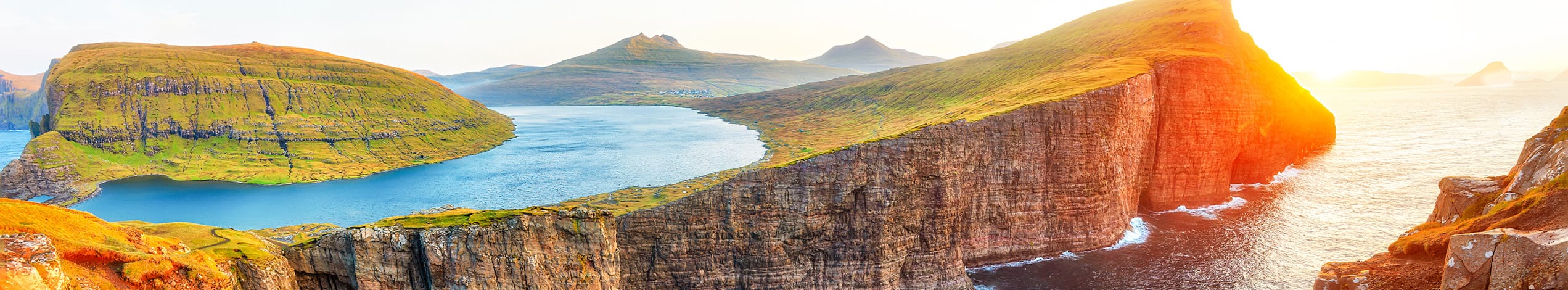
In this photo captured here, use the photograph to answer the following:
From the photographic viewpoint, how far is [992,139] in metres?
54.0

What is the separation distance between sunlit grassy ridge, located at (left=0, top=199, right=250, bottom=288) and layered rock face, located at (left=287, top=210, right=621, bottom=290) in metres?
4.14

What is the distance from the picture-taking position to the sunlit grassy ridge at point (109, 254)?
20.5 meters

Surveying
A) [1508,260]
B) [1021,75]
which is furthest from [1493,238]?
[1021,75]

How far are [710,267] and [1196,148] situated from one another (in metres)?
62.3

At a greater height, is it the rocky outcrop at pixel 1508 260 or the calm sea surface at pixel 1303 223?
the rocky outcrop at pixel 1508 260

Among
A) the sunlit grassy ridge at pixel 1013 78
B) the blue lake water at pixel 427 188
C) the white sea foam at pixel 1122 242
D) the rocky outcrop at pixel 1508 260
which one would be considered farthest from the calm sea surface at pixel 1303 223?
the blue lake water at pixel 427 188

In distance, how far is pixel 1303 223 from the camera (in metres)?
62.9

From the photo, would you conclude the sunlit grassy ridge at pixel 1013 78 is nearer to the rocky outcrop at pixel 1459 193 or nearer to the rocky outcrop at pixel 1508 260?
the rocky outcrop at pixel 1459 193

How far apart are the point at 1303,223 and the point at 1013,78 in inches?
2219

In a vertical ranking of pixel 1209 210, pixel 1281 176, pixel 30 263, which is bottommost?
pixel 1209 210

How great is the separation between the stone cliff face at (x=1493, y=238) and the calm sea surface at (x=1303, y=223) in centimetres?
2143

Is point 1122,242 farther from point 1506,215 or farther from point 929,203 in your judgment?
point 1506,215

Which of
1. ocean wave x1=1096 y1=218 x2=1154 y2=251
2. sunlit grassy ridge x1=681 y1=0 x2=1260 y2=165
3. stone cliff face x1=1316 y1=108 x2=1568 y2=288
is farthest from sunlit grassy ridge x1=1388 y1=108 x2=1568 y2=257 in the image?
sunlit grassy ridge x1=681 y1=0 x2=1260 y2=165

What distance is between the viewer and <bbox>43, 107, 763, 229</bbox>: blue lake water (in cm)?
8406
